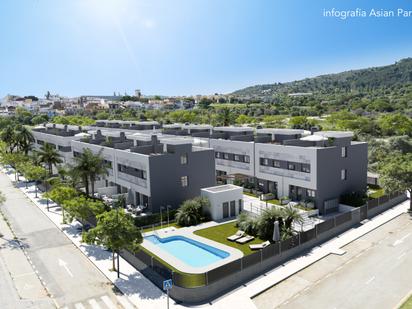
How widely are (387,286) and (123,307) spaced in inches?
646

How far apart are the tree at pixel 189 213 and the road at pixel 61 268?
1002cm

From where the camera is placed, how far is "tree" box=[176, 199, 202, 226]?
34250 mm

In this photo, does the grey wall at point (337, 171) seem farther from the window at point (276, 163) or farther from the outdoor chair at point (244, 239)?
the outdoor chair at point (244, 239)

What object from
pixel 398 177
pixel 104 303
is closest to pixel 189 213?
pixel 104 303

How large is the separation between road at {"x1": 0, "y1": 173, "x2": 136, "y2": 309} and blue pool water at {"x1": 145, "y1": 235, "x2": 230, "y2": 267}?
6258 millimetres

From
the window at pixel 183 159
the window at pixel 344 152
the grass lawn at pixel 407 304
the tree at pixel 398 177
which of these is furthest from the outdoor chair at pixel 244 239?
the tree at pixel 398 177

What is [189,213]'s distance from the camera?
34625 millimetres

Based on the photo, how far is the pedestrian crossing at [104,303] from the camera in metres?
20.2

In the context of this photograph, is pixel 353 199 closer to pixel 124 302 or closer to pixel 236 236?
pixel 236 236

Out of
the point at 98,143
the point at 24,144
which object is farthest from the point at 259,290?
the point at 24,144

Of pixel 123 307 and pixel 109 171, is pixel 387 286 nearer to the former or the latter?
pixel 123 307

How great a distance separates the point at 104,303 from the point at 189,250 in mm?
9650

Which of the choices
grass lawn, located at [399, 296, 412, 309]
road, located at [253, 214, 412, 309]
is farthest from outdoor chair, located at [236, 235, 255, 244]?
grass lawn, located at [399, 296, 412, 309]

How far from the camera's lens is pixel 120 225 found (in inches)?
901
